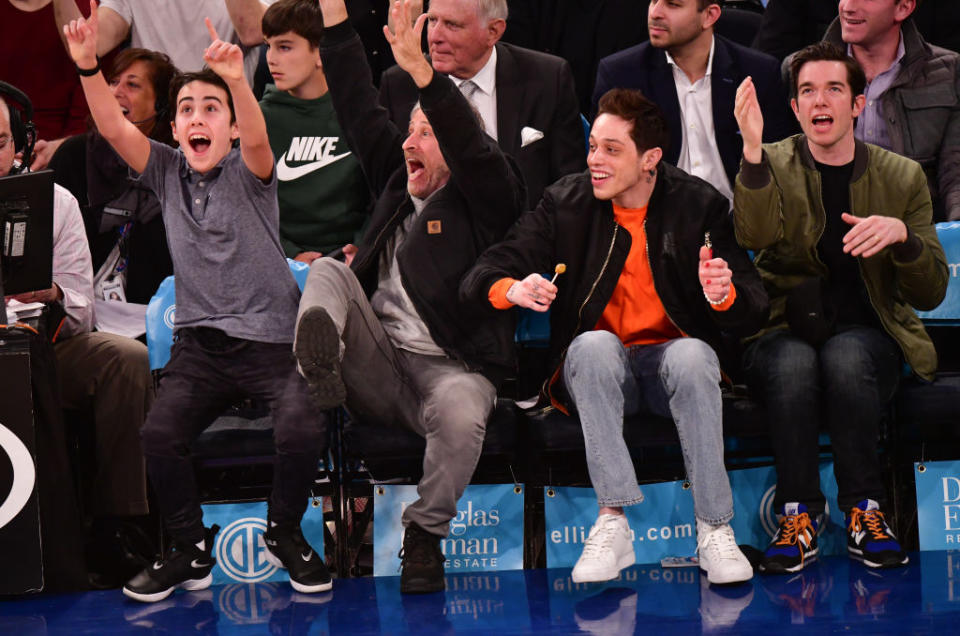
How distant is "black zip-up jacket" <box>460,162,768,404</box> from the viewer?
394 centimetres

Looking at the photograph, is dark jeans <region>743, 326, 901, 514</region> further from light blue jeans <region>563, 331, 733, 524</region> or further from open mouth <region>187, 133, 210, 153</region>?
open mouth <region>187, 133, 210, 153</region>

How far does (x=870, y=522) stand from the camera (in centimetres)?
376

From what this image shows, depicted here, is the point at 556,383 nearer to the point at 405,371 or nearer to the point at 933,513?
the point at 405,371

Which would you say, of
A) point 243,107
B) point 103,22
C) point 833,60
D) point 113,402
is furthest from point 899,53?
point 103,22

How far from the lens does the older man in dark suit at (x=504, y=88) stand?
4.78m

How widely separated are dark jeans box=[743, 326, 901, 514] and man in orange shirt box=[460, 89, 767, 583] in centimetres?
22

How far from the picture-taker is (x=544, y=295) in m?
3.62

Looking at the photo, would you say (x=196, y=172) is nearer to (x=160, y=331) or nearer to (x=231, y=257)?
(x=231, y=257)

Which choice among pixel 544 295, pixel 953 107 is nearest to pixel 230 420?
pixel 544 295

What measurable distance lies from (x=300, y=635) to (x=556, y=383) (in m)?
1.22

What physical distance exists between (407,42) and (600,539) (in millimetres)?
1662

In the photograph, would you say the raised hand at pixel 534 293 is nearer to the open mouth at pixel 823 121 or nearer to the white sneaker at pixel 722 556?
the white sneaker at pixel 722 556

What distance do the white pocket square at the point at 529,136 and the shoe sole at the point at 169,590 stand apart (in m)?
2.07

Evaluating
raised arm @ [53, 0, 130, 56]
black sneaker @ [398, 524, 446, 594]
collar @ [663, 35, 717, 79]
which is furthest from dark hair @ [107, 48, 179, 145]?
black sneaker @ [398, 524, 446, 594]
